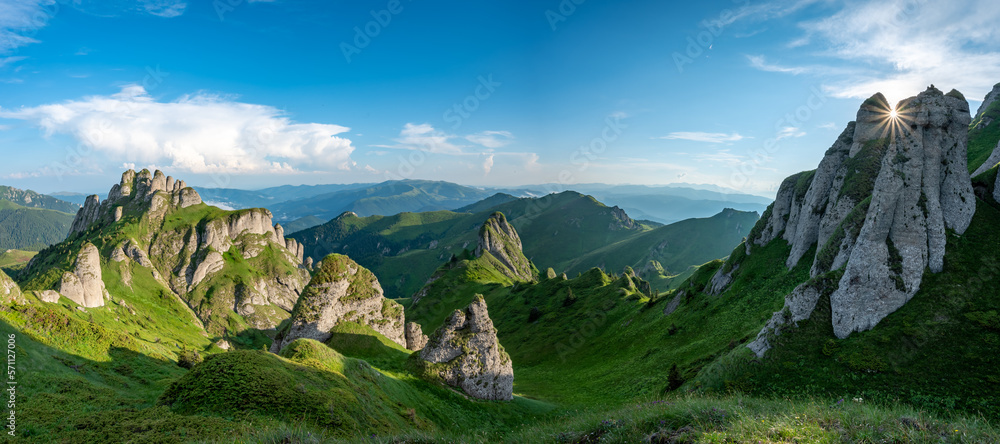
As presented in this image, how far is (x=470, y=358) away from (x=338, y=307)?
27.4 m

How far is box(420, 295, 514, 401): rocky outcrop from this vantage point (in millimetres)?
50469

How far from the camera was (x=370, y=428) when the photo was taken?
24906 millimetres

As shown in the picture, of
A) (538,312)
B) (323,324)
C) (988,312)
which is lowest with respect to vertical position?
(538,312)

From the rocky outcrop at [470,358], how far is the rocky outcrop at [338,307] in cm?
2007

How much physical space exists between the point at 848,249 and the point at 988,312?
10.6 meters

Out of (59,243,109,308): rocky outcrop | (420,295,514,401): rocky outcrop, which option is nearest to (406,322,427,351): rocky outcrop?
(420,295,514,401): rocky outcrop

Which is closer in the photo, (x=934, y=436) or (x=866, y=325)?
(x=934, y=436)

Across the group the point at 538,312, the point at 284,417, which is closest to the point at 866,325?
the point at 284,417

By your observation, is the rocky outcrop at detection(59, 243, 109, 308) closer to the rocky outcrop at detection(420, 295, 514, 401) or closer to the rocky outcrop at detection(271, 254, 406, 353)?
the rocky outcrop at detection(271, 254, 406, 353)

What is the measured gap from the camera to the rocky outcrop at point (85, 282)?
12681 centimetres

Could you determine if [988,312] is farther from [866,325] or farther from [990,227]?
[990,227]

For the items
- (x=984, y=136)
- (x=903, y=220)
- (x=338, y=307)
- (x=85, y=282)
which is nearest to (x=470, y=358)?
(x=338, y=307)

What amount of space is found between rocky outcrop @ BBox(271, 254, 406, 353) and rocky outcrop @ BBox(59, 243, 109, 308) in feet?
403

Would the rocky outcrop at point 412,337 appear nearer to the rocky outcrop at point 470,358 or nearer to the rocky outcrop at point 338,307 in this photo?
the rocky outcrop at point 338,307
